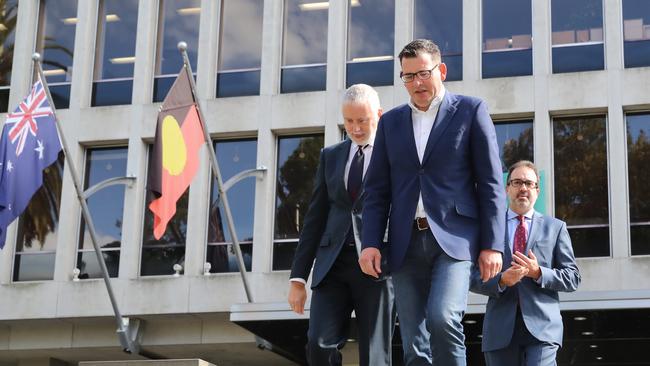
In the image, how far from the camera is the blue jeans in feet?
20.7

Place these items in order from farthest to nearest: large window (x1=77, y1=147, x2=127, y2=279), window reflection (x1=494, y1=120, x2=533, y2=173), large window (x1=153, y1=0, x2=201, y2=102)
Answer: large window (x1=153, y1=0, x2=201, y2=102) → large window (x1=77, y1=147, x2=127, y2=279) → window reflection (x1=494, y1=120, x2=533, y2=173)

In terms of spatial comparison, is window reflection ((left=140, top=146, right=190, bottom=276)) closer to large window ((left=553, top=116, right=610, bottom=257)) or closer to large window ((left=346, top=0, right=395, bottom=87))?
large window ((left=346, top=0, right=395, bottom=87))

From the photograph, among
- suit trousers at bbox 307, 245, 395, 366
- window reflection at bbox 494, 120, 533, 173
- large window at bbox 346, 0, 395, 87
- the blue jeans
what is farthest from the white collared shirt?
large window at bbox 346, 0, 395, 87

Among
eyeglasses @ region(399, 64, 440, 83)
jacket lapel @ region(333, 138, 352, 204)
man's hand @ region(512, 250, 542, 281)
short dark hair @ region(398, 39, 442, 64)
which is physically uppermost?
short dark hair @ region(398, 39, 442, 64)

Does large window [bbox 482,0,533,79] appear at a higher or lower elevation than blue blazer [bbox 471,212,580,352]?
higher

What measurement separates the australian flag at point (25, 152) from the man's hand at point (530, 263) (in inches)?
659

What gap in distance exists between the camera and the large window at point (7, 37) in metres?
29.0

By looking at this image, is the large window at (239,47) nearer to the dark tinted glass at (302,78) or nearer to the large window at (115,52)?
the dark tinted glass at (302,78)

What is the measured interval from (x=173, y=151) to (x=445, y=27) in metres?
6.97

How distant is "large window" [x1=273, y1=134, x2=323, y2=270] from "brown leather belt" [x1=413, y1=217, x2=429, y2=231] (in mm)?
19160

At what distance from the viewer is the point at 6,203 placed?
2311 centimetres

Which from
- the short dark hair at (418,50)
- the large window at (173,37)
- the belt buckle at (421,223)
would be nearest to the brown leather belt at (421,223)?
the belt buckle at (421,223)

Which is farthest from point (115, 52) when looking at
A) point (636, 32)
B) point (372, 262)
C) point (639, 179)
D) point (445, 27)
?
point (372, 262)

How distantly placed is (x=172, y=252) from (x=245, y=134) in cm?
307
